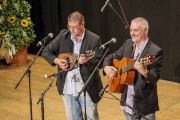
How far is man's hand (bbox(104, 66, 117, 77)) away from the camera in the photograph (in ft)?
10.8

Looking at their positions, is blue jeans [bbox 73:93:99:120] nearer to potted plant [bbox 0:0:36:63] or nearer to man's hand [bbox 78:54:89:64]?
man's hand [bbox 78:54:89:64]

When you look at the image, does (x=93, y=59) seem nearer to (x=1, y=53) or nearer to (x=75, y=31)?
(x=75, y=31)

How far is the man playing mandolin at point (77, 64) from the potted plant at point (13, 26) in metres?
4.34

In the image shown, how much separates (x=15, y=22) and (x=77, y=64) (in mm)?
4625

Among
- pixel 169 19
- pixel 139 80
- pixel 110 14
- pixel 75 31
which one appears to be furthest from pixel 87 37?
pixel 110 14

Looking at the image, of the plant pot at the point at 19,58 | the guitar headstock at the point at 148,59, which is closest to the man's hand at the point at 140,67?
the guitar headstock at the point at 148,59

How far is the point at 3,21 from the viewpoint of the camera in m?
7.70

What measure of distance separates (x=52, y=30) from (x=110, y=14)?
211cm

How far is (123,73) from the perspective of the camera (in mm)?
3121

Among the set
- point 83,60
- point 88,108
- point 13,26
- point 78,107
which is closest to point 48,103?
point 78,107

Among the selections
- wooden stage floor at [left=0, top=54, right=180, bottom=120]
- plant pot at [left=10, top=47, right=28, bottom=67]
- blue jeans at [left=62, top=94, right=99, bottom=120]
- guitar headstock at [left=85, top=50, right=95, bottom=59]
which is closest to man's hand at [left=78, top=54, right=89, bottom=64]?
guitar headstock at [left=85, top=50, right=95, bottom=59]

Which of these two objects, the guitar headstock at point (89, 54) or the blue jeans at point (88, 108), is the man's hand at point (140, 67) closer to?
the guitar headstock at point (89, 54)

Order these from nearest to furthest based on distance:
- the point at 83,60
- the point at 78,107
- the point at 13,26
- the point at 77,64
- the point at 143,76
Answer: the point at 143,76 < the point at 83,60 < the point at 77,64 < the point at 78,107 < the point at 13,26

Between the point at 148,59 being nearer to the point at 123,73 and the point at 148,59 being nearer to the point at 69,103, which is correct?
the point at 123,73
